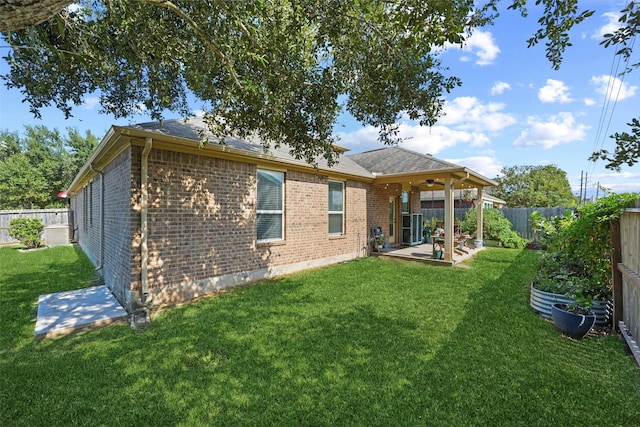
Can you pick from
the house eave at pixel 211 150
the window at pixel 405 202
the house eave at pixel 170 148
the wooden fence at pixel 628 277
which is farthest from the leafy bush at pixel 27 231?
the wooden fence at pixel 628 277

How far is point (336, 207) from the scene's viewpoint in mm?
10305

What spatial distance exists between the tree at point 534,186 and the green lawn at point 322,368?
31239 millimetres

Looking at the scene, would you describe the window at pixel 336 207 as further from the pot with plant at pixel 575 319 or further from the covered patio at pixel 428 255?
the pot with plant at pixel 575 319

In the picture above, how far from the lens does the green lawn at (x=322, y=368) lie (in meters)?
2.73

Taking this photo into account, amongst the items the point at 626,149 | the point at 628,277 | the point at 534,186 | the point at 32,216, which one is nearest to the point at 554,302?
the point at 628,277

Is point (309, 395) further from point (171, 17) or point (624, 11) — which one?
point (171, 17)

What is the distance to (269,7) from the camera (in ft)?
14.5

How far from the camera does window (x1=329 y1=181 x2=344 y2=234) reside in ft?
33.2

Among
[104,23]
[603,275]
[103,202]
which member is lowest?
[603,275]

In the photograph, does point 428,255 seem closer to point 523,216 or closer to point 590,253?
point 590,253

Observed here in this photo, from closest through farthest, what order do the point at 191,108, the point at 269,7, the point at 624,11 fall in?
the point at 624,11, the point at 269,7, the point at 191,108

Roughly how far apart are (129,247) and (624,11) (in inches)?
284

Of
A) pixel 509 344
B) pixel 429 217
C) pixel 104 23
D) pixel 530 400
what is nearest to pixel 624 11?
pixel 530 400

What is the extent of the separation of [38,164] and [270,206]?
3260cm
